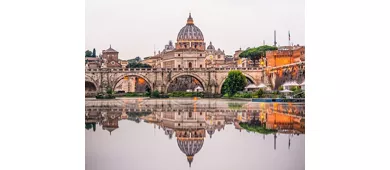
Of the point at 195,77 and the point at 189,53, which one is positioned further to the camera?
the point at 195,77

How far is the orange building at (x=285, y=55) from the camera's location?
796cm

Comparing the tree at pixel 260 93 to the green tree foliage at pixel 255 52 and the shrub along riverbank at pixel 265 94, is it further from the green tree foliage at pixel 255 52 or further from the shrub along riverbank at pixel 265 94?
the green tree foliage at pixel 255 52

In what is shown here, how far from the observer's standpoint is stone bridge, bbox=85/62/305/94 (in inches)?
314

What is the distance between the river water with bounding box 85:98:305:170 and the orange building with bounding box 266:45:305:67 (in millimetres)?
704

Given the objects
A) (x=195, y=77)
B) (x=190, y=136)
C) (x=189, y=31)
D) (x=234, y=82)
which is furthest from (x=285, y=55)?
(x=190, y=136)

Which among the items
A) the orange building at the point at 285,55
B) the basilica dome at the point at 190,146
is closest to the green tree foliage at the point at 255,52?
the orange building at the point at 285,55

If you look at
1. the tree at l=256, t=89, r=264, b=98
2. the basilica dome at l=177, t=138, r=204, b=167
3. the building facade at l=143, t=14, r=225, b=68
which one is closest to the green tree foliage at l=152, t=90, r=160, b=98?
the building facade at l=143, t=14, r=225, b=68

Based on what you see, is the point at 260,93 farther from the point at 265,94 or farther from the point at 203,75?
the point at 203,75

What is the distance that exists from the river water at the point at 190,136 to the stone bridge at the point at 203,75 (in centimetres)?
35

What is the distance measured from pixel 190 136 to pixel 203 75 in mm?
1099

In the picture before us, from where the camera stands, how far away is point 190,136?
766cm
